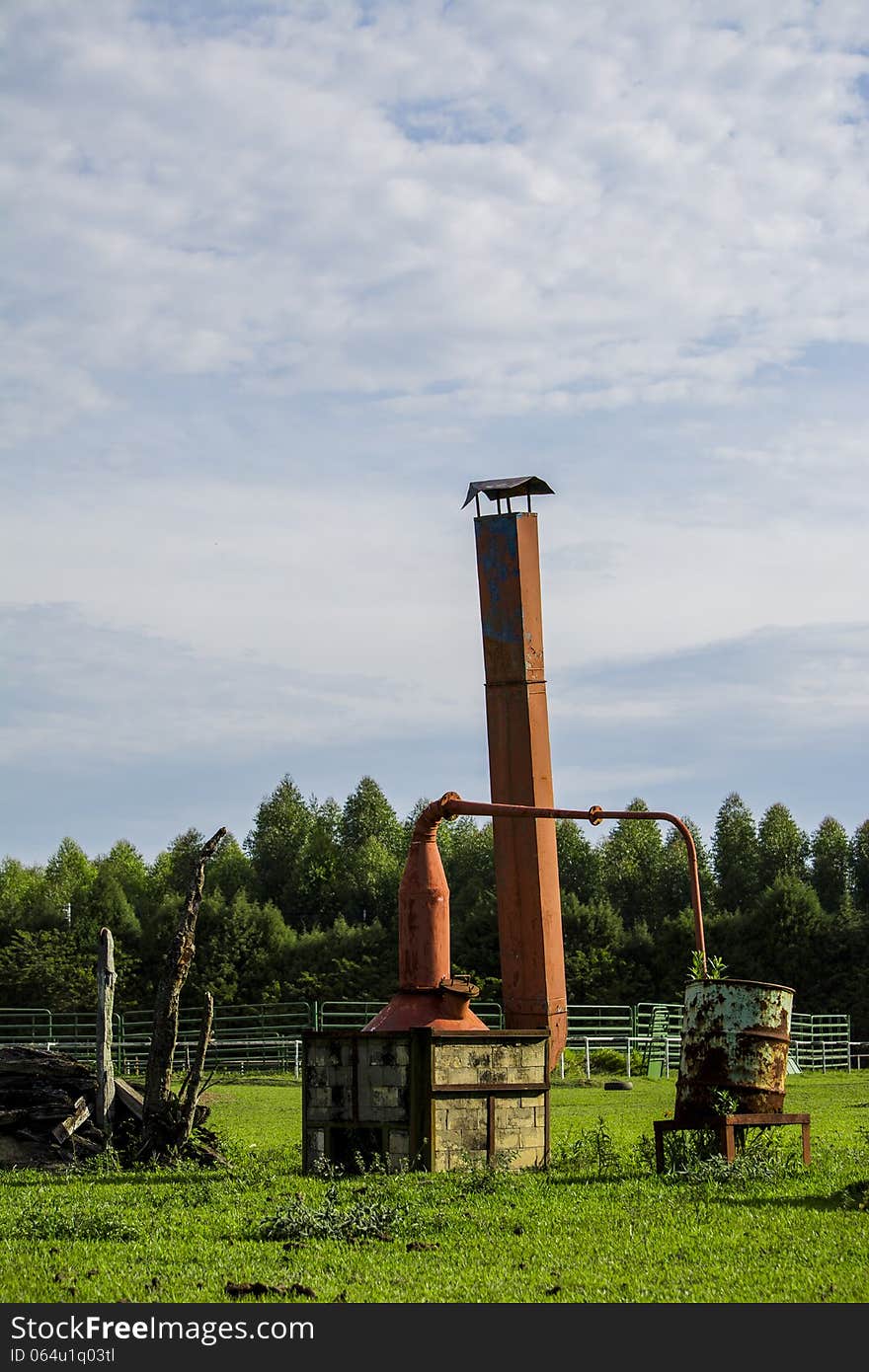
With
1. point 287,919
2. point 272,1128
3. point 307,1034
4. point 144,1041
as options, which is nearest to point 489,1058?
point 307,1034

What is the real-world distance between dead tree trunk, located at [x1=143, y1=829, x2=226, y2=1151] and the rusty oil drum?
4868mm

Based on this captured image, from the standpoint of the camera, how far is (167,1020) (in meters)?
14.2

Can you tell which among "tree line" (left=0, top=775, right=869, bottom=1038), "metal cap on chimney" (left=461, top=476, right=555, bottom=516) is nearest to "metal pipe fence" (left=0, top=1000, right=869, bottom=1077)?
"tree line" (left=0, top=775, right=869, bottom=1038)

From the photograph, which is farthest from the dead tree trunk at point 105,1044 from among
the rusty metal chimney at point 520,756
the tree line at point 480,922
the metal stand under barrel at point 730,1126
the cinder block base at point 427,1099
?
the tree line at point 480,922

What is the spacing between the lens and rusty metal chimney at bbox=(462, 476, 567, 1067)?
22562 mm

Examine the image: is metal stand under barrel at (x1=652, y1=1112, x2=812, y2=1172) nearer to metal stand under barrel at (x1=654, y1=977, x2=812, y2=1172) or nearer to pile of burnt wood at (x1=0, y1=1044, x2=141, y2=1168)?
metal stand under barrel at (x1=654, y1=977, x2=812, y2=1172)

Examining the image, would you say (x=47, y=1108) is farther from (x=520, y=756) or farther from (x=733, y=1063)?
(x=520, y=756)

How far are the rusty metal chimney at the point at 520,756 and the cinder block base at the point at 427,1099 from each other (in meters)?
8.67

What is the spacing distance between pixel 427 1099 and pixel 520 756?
10.4 meters

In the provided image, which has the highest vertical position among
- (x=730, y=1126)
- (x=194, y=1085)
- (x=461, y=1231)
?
(x=194, y=1085)

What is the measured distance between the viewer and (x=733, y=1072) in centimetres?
1205

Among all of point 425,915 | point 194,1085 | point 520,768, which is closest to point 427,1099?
point 194,1085
